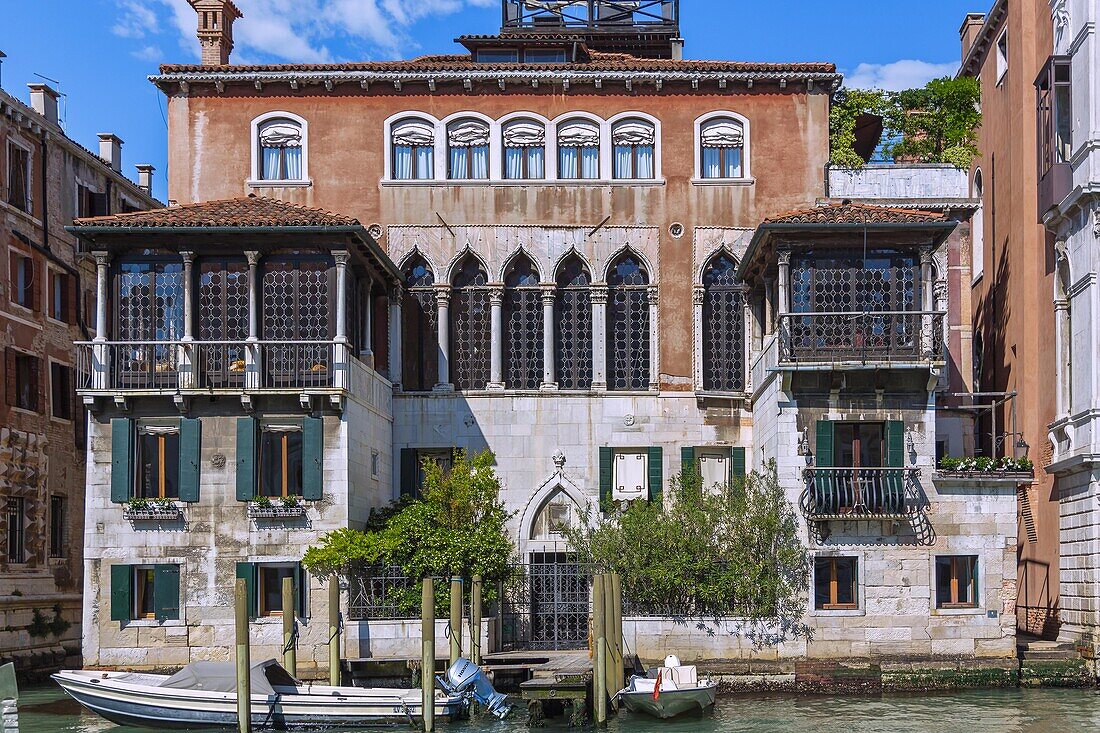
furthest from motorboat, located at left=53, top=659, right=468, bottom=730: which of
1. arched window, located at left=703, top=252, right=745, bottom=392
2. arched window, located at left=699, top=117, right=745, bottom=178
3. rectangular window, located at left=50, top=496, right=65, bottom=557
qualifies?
arched window, located at left=699, top=117, right=745, bottom=178

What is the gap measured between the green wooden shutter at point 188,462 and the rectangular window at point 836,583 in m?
12.0

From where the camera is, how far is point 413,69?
3366 centimetres

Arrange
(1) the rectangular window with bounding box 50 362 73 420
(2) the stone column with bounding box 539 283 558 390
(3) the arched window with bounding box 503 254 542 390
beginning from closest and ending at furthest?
(2) the stone column with bounding box 539 283 558 390, (3) the arched window with bounding box 503 254 542 390, (1) the rectangular window with bounding box 50 362 73 420

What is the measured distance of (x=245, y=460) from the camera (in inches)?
1122

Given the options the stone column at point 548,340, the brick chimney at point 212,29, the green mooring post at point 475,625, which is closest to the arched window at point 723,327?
the stone column at point 548,340

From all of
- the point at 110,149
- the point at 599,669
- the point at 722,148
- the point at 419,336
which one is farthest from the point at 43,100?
the point at 599,669

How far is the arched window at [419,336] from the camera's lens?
3353 centimetres

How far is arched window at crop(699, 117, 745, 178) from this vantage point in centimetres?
3391

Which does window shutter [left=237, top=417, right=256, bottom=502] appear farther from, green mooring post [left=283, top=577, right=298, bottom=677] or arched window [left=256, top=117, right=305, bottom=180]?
arched window [left=256, top=117, right=305, bottom=180]

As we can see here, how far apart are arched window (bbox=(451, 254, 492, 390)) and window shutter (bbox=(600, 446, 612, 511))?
3.12 m

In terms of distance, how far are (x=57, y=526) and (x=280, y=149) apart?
36.3ft

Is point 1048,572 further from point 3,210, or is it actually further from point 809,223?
point 3,210

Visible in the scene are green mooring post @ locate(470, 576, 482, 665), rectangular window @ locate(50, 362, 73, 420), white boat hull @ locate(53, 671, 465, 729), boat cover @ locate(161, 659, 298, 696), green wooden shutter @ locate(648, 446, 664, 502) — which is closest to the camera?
white boat hull @ locate(53, 671, 465, 729)

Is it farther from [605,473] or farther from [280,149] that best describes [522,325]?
[280,149]
